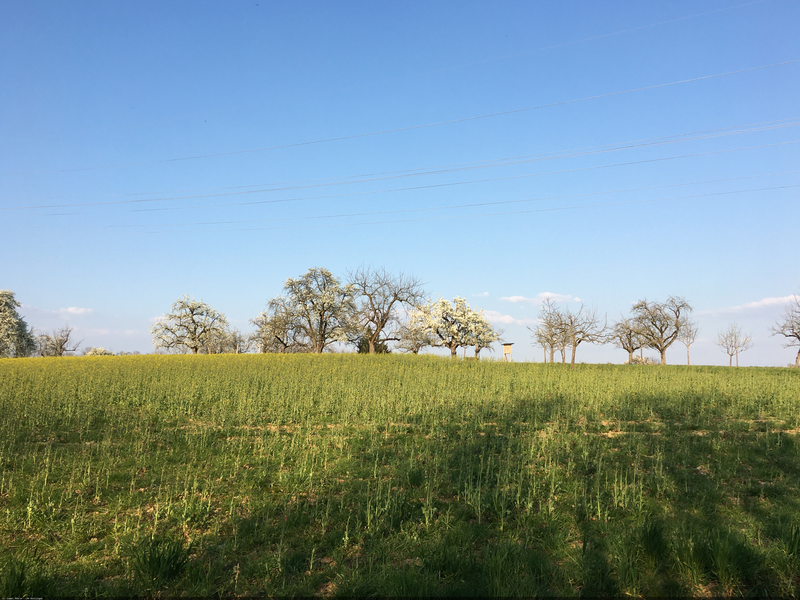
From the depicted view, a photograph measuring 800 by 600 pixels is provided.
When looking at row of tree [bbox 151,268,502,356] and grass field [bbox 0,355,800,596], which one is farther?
row of tree [bbox 151,268,502,356]

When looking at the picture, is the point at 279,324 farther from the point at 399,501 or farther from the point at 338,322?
the point at 399,501

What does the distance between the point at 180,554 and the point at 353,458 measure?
13.7ft

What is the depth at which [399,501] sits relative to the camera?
6332 mm

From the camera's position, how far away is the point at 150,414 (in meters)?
13.5

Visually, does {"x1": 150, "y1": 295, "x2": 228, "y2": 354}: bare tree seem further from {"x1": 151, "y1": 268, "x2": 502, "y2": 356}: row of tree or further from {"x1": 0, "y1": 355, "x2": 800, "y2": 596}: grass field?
{"x1": 0, "y1": 355, "x2": 800, "y2": 596}: grass field

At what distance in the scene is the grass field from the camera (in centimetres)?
465

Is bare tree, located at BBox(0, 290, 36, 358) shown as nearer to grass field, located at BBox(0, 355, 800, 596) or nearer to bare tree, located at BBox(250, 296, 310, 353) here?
bare tree, located at BBox(250, 296, 310, 353)

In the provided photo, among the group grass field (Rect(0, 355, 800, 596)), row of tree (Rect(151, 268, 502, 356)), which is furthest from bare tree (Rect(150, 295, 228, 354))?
grass field (Rect(0, 355, 800, 596))

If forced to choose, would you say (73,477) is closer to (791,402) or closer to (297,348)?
(791,402)

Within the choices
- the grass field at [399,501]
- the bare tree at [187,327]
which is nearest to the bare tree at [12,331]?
the bare tree at [187,327]

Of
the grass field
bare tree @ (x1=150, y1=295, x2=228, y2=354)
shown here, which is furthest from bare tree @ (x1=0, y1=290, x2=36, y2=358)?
the grass field

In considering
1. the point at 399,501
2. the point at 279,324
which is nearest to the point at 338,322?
the point at 279,324

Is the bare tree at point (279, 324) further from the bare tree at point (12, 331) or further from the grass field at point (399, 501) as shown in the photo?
the grass field at point (399, 501)

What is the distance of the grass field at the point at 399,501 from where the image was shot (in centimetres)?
465
